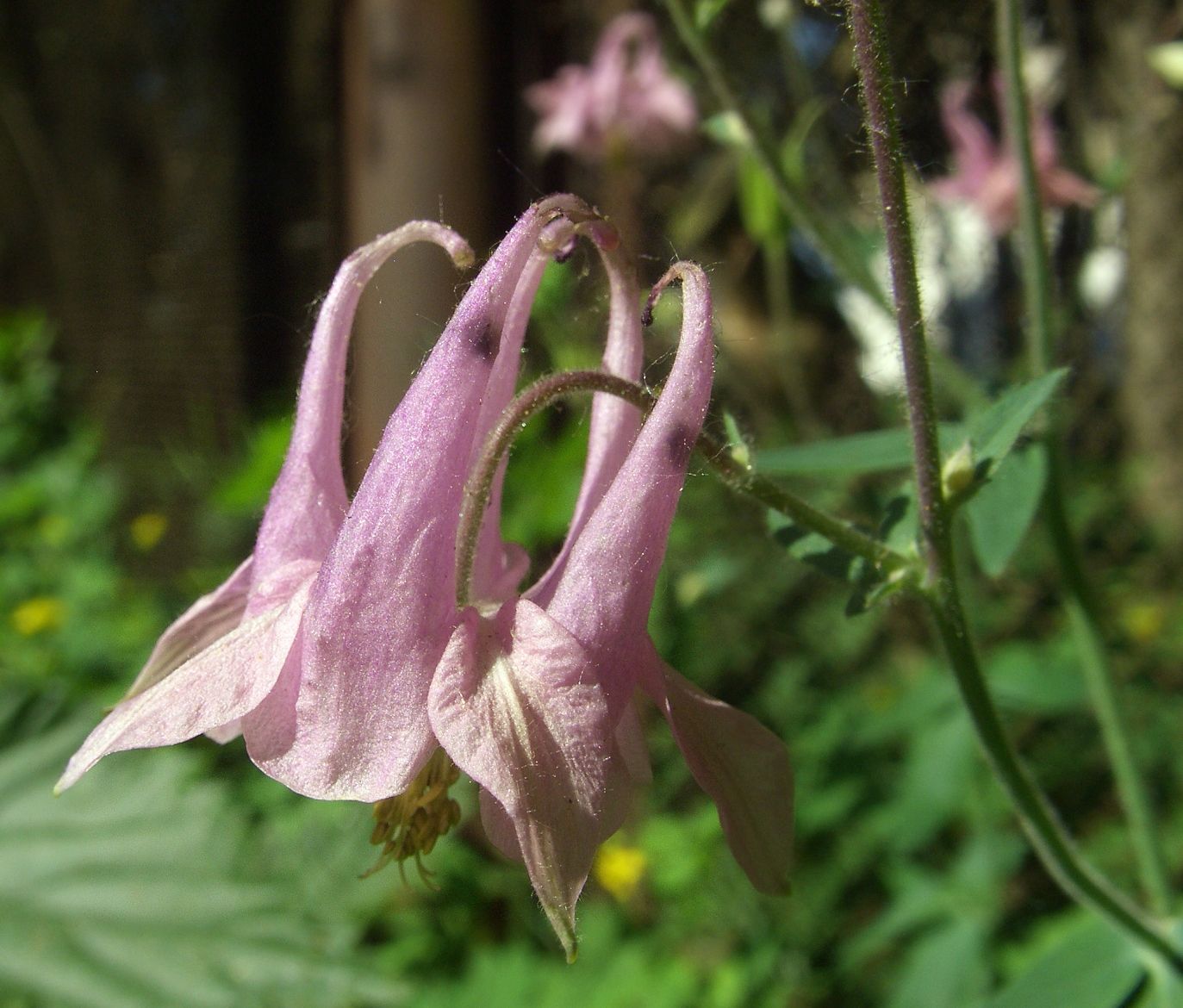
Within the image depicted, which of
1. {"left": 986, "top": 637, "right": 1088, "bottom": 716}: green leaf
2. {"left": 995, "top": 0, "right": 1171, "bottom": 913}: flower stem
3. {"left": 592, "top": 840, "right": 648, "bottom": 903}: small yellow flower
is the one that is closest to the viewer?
{"left": 995, "top": 0, "right": 1171, "bottom": 913}: flower stem

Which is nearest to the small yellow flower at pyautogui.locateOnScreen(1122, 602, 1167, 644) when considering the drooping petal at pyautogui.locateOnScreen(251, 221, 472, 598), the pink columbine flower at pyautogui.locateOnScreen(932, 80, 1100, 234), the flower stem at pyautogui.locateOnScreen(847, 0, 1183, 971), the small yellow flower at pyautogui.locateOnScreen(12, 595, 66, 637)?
the pink columbine flower at pyautogui.locateOnScreen(932, 80, 1100, 234)

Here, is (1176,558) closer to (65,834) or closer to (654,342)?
(654,342)

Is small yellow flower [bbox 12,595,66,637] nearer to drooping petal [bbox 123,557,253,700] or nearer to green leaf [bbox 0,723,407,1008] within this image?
green leaf [bbox 0,723,407,1008]

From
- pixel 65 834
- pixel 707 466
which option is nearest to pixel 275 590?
pixel 707 466

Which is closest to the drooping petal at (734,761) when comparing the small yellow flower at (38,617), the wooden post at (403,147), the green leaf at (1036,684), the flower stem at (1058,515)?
the flower stem at (1058,515)

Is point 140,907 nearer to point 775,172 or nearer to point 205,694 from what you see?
point 205,694
